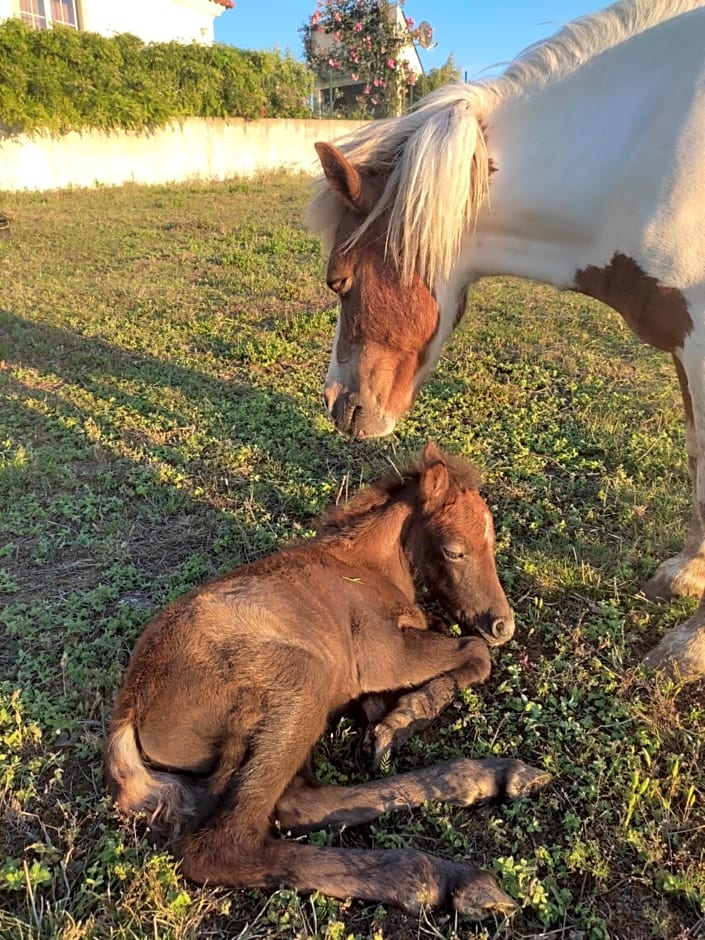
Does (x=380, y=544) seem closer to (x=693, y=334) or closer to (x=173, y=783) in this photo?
(x=173, y=783)

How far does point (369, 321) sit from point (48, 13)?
19.5 m

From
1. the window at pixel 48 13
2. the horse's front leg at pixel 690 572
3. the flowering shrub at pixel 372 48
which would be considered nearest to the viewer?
the horse's front leg at pixel 690 572

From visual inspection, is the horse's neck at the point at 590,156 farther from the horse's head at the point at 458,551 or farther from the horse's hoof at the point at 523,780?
the horse's hoof at the point at 523,780

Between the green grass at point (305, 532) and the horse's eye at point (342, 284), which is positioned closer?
the green grass at point (305, 532)

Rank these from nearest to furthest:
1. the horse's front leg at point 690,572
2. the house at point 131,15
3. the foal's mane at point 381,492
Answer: the horse's front leg at point 690,572 → the foal's mane at point 381,492 → the house at point 131,15

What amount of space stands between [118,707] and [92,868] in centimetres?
44

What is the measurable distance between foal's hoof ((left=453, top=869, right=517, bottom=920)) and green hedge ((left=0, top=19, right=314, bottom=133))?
17.5 m

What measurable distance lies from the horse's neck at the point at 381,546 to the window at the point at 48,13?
18480 millimetres

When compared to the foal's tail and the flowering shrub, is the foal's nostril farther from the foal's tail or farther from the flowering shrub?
the flowering shrub

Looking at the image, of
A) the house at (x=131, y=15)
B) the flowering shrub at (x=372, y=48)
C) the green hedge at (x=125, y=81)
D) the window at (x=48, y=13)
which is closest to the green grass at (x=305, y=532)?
the green hedge at (x=125, y=81)

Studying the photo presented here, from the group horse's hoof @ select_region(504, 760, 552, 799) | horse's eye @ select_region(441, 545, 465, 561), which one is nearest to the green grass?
horse's hoof @ select_region(504, 760, 552, 799)

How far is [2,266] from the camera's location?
29.6 ft

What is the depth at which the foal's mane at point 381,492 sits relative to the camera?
3.02m

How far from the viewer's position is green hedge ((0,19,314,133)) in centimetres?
1502
